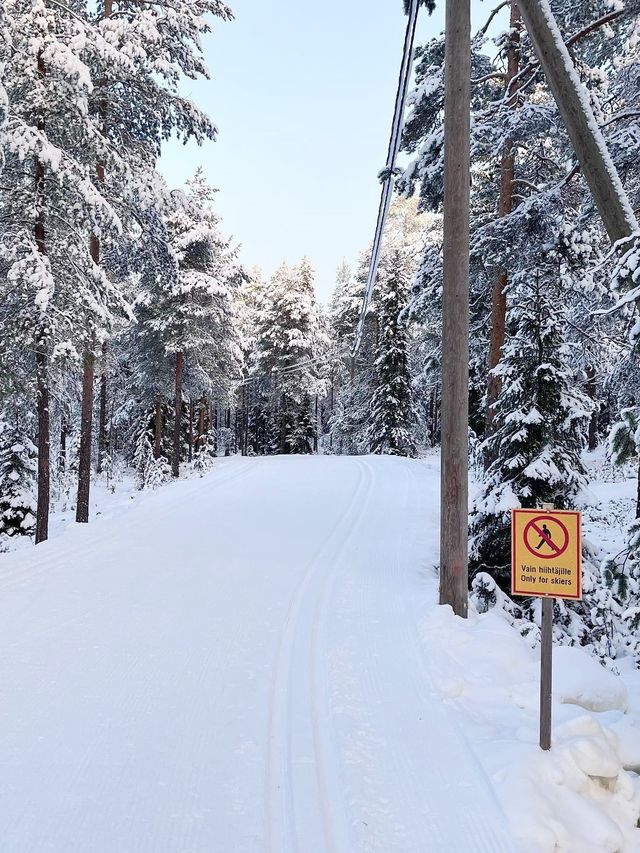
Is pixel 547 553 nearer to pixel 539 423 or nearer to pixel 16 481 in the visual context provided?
pixel 539 423

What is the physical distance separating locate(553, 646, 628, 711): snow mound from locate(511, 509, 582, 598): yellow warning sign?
1361 millimetres

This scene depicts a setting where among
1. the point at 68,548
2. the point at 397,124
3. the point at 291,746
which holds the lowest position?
the point at 291,746

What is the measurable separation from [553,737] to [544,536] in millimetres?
1325

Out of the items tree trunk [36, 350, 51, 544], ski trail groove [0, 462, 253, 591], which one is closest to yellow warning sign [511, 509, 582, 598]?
ski trail groove [0, 462, 253, 591]

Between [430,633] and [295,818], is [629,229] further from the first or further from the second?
[295,818]

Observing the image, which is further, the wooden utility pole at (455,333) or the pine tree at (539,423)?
the pine tree at (539,423)

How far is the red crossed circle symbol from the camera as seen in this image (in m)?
3.45

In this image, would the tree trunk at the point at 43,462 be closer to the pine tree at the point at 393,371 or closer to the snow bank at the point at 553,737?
the snow bank at the point at 553,737

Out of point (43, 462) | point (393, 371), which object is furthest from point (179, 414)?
point (393, 371)

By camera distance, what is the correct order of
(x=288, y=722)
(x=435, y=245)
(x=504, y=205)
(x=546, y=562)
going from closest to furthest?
1. (x=546, y=562)
2. (x=288, y=722)
3. (x=504, y=205)
4. (x=435, y=245)

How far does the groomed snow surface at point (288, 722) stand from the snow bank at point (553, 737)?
12 mm

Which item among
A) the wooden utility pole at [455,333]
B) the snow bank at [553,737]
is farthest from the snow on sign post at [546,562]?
the wooden utility pole at [455,333]

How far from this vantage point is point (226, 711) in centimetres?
404

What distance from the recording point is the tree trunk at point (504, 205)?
10.7 meters
